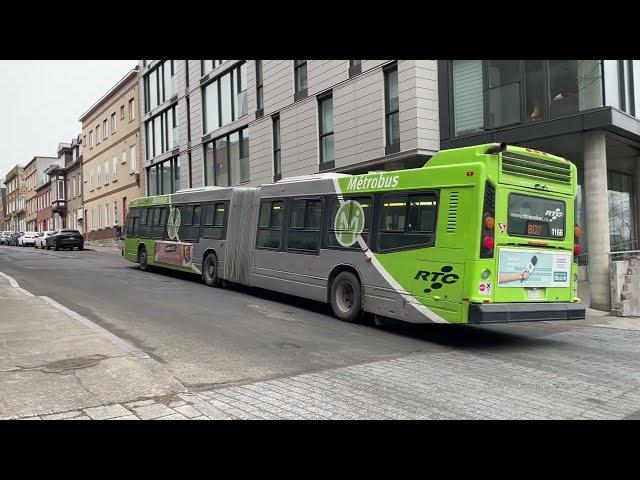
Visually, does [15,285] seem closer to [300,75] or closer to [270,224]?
[270,224]

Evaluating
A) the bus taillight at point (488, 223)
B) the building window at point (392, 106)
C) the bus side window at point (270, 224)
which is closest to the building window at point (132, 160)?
the building window at point (392, 106)

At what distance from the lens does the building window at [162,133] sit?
32.6 m

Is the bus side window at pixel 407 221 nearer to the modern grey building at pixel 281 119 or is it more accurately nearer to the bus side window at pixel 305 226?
the bus side window at pixel 305 226

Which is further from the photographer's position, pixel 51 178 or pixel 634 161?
pixel 51 178

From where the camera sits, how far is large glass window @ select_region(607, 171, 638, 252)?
1681 centimetres

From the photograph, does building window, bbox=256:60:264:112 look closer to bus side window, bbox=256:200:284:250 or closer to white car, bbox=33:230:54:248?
bus side window, bbox=256:200:284:250

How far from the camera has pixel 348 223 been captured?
36.8ft

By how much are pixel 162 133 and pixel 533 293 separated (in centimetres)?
2841

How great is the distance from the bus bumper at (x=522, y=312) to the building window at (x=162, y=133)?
2600 centimetres

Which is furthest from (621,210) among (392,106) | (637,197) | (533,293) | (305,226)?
(305,226)

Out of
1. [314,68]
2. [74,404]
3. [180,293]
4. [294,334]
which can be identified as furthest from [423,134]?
[74,404]
